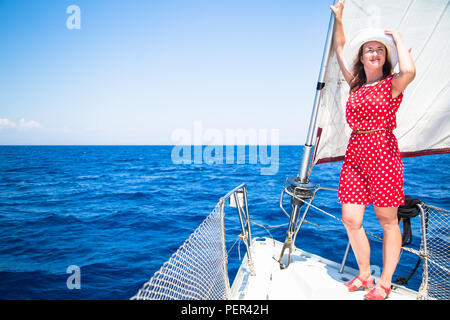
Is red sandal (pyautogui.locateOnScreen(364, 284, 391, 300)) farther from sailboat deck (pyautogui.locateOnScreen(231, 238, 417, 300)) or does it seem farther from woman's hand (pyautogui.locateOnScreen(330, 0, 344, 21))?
woman's hand (pyautogui.locateOnScreen(330, 0, 344, 21))

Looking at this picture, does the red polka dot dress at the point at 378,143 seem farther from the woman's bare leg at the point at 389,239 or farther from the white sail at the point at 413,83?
the white sail at the point at 413,83

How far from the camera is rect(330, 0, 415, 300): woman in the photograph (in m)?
1.78

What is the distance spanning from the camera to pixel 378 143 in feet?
6.03

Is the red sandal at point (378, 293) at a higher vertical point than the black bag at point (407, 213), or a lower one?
lower

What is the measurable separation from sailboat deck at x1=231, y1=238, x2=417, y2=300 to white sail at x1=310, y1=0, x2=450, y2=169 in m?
1.21

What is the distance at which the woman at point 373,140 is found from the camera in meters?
1.78

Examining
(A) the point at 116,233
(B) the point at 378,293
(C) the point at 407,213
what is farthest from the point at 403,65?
(A) the point at 116,233

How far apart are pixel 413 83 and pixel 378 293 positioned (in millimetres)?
1947

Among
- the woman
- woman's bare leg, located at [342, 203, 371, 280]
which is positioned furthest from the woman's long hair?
woman's bare leg, located at [342, 203, 371, 280]

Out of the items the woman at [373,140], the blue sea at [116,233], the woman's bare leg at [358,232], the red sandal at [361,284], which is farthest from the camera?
the blue sea at [116,233]

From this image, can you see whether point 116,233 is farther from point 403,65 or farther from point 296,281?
point 403,65

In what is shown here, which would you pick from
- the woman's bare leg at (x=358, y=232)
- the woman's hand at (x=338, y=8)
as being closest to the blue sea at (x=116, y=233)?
the woman's bare leg at (x=358, y=232)
